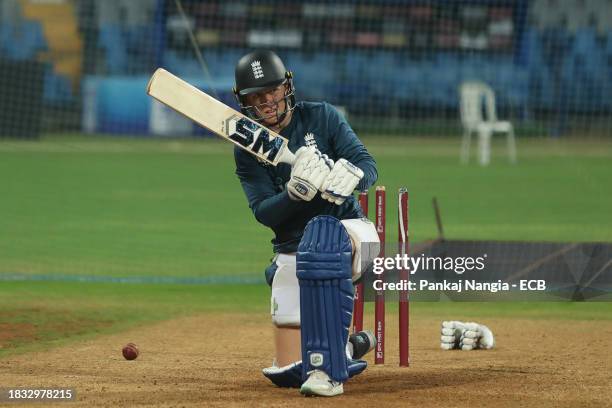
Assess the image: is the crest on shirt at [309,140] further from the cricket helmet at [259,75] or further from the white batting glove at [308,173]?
the white batting glove at [308,173]

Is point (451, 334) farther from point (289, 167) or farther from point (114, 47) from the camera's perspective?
point (114, 47)

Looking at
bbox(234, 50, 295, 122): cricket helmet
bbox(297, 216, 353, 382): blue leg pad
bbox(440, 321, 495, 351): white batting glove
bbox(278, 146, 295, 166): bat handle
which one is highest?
bbox(234, 50, 295, 122): cricket helmet

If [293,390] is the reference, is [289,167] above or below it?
above

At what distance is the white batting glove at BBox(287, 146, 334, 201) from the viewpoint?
6.06 metres

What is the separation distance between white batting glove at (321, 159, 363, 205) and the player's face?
0.68 m

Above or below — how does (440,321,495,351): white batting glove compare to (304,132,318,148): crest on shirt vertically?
below

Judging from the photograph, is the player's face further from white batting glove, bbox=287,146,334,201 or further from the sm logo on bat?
white batting glove, bbox=287,146,334,201

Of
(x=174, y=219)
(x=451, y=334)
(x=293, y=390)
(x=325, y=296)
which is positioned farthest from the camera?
(x=174, y=219)

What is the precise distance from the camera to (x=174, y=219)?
16.9 metres

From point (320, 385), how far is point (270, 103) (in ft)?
5.08

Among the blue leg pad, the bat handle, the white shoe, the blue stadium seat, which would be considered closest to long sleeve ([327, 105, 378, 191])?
the bat handle

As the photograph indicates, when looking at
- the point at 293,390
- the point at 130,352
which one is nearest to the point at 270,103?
the point at 293,390

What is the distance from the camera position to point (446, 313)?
10547mm

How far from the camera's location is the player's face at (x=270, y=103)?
663cm
